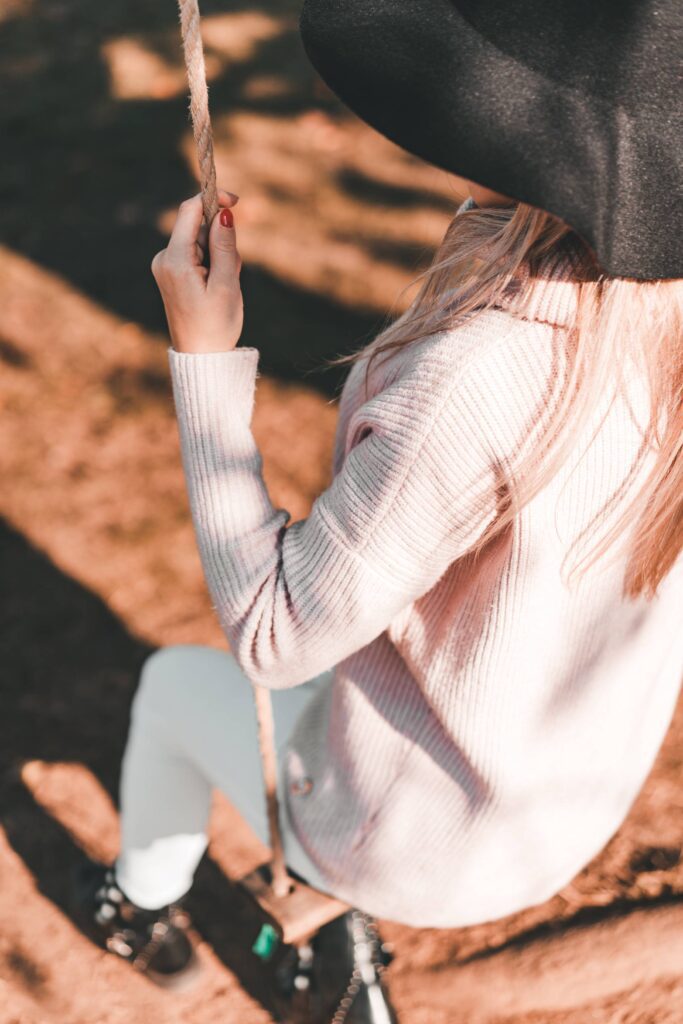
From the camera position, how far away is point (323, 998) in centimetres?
200

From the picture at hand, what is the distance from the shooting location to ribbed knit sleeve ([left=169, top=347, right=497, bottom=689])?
3.39 feet

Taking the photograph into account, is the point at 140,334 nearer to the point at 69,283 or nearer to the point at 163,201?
the point at 69,283

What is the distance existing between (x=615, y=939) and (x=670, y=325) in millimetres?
1641

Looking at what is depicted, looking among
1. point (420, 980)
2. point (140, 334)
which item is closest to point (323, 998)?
point (420, 980)

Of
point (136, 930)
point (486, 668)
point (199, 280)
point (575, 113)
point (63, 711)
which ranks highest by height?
point (575, 113)

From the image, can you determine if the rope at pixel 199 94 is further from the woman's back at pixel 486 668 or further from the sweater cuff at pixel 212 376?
the woman's back at pixel 486 668

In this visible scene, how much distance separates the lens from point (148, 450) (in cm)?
342

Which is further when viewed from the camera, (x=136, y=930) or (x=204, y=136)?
(x=136, y=930)

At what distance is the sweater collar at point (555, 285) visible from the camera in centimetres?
101

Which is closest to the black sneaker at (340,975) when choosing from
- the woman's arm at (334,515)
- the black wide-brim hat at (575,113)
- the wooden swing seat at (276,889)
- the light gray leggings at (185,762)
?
the light gray leggings at (185,762)

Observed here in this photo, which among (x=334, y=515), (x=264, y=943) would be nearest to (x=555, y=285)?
(x=334, y=515)

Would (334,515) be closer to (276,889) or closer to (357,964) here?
(276,889)

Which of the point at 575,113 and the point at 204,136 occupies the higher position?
the point at 575,113

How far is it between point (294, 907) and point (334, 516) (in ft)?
2.50
